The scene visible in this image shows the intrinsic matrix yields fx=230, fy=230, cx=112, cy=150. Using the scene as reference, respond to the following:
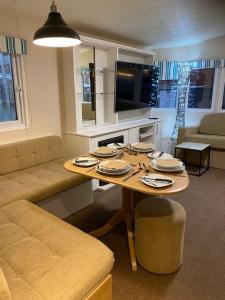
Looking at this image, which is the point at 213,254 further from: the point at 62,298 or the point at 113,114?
the point at 113,114

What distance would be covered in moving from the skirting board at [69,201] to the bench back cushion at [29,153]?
0.59 m

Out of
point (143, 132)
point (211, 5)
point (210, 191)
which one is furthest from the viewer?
point (143, 132)

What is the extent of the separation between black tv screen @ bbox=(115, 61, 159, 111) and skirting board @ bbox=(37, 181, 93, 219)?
163 cm

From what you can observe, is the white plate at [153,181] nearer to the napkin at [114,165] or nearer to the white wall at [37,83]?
the napkin at [114,165]

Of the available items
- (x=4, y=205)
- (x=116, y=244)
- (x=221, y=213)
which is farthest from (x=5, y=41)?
(x=221, y=213)

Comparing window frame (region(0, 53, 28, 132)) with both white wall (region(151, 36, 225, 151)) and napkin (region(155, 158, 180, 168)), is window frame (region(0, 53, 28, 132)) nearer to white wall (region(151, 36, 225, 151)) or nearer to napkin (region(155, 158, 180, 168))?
napkin (region(155, 158, 180, 168))

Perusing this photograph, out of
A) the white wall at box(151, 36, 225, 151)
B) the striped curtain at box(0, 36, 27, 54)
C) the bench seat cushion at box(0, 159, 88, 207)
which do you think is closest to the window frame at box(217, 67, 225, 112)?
the white wall at box(151, 36, 225, 151)

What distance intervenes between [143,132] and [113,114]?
2.79 ft

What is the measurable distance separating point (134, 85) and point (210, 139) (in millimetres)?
1667

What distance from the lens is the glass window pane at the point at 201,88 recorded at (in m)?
4.84

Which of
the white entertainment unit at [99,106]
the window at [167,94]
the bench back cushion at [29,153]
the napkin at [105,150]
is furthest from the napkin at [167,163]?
the window at [167,94]

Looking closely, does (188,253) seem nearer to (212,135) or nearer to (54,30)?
(54,30)

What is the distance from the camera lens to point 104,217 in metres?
2.59

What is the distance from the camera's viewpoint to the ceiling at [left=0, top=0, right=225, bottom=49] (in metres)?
2.54
